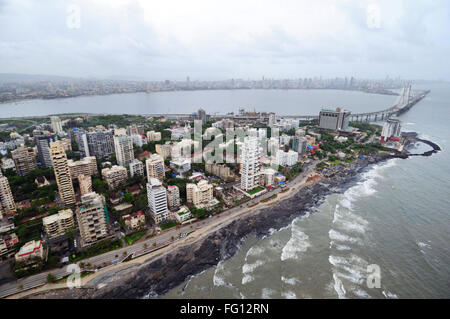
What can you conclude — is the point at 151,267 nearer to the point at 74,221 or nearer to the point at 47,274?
the point at 47,274

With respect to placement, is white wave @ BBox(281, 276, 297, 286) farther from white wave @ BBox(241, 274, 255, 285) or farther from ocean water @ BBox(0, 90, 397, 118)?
ocean water @ BBox(0, 90, 397, 118)

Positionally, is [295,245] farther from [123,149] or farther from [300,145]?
[123,149]

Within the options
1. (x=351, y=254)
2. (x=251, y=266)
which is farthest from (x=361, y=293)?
(x=251, y=266)

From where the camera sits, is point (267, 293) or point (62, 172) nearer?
point (267, 293)

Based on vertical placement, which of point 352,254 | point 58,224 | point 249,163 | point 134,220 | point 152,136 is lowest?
point 352,254

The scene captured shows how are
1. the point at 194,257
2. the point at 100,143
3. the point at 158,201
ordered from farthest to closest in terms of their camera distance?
1. the point at 100,143
2. the point at 158,201
3. the point at 194,257

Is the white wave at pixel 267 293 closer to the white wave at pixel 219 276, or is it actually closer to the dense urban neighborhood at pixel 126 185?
the white wave at pixel 219 276

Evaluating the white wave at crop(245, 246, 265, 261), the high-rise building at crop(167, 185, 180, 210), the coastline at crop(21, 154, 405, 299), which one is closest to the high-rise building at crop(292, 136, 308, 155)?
the coastline at crop(21, 154, 405, 299)
